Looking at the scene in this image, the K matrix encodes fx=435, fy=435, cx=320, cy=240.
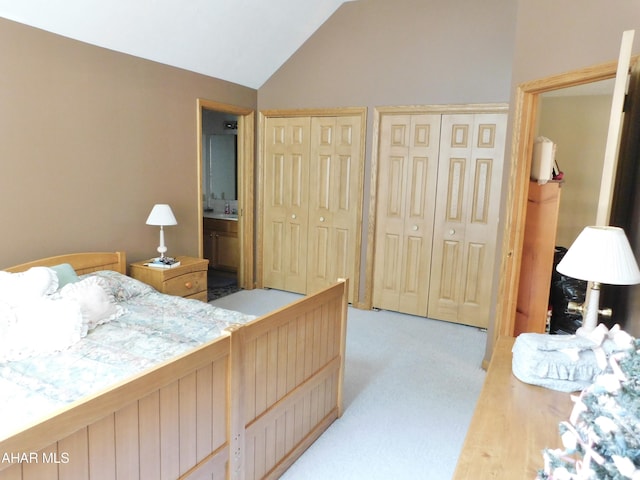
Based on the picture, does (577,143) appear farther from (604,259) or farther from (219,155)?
(219,155)

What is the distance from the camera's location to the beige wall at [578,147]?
4648 mm

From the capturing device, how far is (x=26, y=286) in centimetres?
243

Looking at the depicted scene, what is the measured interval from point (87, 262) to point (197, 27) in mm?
2103

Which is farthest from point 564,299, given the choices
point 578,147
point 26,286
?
point 26,286

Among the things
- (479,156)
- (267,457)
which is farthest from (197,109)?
(267,457)

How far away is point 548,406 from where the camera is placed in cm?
145

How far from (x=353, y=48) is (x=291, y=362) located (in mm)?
3473

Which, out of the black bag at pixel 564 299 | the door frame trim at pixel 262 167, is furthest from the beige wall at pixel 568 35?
the door frame trim at pixel 262 167

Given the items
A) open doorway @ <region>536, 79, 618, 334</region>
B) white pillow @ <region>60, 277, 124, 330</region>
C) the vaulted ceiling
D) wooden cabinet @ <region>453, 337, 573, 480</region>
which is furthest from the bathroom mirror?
wooden cabinet @ <region>453, 337, 573, 480</region>

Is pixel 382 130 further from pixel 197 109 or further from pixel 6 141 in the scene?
pixel 6 141

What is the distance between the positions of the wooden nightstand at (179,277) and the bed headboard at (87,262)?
14cm

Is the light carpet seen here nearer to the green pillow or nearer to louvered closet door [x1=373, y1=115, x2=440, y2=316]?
louvered closet door [x1=373, y1=115, x2=440, y2=316]

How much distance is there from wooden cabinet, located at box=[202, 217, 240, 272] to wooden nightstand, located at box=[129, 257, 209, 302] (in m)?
1.54

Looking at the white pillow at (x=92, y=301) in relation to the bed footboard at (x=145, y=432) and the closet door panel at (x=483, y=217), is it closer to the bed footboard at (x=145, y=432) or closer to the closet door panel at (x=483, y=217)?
the bed footboard at (x=145, y=432)
